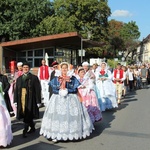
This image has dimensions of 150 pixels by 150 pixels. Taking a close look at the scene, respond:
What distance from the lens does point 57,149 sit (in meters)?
6.07

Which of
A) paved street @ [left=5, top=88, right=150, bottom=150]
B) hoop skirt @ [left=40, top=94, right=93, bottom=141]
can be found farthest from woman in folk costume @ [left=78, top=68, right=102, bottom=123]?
hoop skirt @ [left=40, top=94, right=93, bottom=141]

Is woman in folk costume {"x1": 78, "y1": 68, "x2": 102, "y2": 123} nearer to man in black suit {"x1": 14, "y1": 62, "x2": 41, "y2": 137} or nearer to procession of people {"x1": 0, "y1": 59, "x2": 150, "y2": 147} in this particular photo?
procession of people {"x1": 0, "y1": 59, "x2": 150, "y2": 147}

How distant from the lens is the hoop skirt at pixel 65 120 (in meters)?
6.38

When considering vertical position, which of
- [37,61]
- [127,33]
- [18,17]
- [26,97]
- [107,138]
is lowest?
[107,138]

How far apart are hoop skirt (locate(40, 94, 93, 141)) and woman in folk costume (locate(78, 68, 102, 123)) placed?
4.91 feet

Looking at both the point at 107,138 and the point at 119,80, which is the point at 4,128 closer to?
the point at 107,138

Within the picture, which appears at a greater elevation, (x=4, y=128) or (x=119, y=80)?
(x=119, y=80)

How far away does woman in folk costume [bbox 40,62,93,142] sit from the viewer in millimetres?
6391

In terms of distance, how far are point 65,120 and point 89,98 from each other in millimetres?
2061

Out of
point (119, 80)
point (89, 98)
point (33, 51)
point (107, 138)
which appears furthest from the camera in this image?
point (33, 51)

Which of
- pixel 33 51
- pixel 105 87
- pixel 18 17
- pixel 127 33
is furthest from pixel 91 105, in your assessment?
pixel 127 33

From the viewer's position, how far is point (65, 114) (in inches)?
253

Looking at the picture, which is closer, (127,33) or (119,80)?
(119,80)

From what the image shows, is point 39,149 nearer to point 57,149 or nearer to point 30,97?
point 57,149
